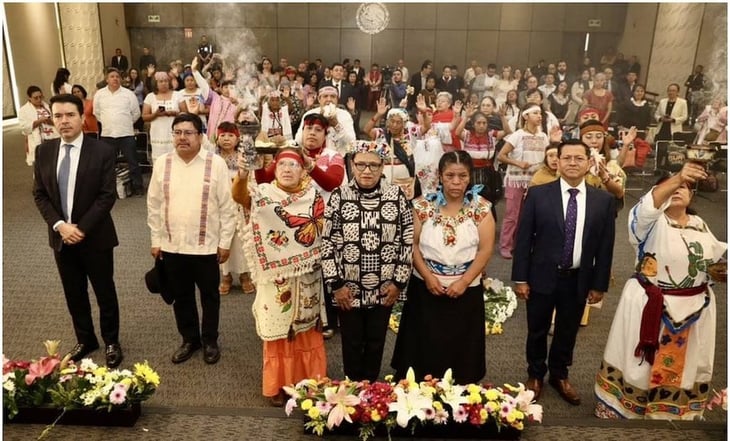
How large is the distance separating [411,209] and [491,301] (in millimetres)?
1734

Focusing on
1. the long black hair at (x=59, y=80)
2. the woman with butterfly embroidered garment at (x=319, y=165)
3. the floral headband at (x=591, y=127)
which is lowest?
the woman with butterfly embroidered garment at (x=319, y=165)

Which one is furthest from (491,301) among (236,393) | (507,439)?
(507,439)

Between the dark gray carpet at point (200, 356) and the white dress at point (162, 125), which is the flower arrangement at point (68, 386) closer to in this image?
the dark gray carpet at point (200, 356)

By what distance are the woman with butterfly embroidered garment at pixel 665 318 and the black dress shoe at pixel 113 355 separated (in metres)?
2.57

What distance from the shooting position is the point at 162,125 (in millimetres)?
6328

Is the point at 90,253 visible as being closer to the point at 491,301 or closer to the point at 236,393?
the point at 236,393

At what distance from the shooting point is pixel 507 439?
1839 mm

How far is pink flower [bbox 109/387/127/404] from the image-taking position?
1.85 meters

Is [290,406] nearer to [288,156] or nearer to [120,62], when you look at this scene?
[288,156]

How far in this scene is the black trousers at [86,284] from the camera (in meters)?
3.04

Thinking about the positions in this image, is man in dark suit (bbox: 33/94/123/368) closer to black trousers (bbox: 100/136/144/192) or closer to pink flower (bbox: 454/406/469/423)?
pink flower (bbox: 454/406/469/423)

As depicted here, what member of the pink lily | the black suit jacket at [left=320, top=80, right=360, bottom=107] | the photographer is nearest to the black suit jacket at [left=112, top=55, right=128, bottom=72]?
the photographer

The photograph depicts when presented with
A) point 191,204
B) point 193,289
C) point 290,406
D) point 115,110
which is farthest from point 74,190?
point 115,110

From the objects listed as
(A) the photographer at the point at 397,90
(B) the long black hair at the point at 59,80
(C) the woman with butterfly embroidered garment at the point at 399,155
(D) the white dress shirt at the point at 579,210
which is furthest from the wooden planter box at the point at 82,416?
(A) the photographer at the point at 397,90
